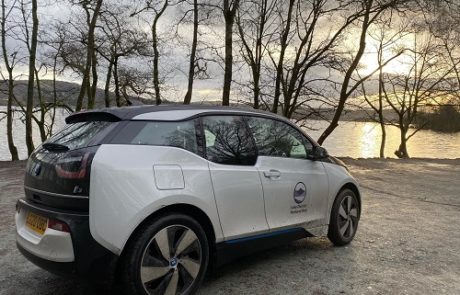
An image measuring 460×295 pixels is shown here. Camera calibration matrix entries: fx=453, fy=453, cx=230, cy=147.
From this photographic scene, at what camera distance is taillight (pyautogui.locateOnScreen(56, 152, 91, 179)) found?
3.30m

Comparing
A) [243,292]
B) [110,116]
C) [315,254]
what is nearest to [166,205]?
[110,116]

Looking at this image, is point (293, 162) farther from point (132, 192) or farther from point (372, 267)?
point (132, 192)

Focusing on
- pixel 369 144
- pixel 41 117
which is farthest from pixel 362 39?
pixel 369 144

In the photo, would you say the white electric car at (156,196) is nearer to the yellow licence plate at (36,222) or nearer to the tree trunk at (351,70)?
the yellow licence plate at (36,222)

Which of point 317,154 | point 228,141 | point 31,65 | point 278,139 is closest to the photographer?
point 228,141

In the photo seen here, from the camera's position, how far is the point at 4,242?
568 centimetres

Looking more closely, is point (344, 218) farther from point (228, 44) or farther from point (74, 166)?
point (228, 44)

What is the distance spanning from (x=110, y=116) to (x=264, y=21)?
17359mm

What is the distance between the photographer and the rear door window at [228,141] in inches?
162

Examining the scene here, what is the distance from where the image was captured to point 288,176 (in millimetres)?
4738

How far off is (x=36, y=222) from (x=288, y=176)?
8.04 ft

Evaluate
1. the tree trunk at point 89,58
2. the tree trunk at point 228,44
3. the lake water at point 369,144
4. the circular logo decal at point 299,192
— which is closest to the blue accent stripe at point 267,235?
the circular logo decal at point 299,192

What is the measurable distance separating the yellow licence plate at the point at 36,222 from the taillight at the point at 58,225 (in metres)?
0.08

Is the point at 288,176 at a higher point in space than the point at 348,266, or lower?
higher
